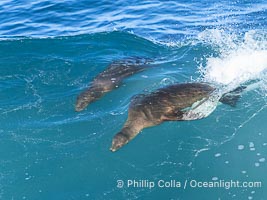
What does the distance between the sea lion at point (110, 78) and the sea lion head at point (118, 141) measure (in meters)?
1.62

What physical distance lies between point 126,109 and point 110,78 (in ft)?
5.92

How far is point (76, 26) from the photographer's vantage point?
16984mm

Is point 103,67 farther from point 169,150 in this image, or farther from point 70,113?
point 169,150

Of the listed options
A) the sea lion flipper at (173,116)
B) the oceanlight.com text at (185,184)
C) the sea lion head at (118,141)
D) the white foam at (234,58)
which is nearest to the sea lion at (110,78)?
the sea lion head at (118,141)

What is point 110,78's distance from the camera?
12.5 m

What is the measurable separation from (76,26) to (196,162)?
9.41m

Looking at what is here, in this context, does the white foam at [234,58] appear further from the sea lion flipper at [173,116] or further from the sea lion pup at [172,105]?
the sea lion flipper at [173,116]

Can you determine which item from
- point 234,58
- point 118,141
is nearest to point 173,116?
point 118,141

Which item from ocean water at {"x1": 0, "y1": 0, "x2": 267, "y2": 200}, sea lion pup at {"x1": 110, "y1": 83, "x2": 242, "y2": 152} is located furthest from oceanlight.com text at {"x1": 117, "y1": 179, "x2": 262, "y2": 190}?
sea lion pup at {"x1": 110, "y1": 83, "x2": 242, "y2": 152}

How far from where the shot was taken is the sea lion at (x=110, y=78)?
11.5m

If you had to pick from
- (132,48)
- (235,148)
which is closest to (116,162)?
(235,148)

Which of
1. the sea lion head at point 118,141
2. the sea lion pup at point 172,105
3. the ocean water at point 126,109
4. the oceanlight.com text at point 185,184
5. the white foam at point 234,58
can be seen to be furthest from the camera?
the white foam at point 234,58

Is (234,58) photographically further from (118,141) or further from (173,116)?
(118,141)

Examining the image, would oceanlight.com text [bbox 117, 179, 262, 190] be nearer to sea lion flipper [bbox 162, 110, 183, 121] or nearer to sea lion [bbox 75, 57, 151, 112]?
sea lion flipper [bbox 162, 110, 183, 121]
